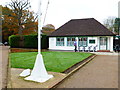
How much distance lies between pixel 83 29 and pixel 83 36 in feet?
6.41

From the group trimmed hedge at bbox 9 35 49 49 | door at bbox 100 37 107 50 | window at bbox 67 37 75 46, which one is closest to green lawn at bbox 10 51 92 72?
door at bbox 100 37 107 50

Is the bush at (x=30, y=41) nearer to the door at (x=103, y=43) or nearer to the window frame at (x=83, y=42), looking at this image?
the window frame at (x=83, y=42)

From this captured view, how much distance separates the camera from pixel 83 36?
2028cm

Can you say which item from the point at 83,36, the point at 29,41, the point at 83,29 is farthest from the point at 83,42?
the point at 29,41

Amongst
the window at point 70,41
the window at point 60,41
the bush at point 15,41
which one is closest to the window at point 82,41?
the window at point 70,41

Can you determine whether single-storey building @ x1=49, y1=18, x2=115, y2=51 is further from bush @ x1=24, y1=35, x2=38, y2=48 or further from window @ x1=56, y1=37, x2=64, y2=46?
bush @ x1=24, y1=35, x2=38, y2=48

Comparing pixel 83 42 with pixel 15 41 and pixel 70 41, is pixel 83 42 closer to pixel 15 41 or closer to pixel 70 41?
pixel 70 41

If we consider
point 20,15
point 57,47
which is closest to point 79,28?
point 57,47

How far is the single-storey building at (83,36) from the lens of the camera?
19.5 metres

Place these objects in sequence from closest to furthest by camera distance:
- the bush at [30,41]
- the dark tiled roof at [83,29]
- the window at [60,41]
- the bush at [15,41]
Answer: the dark tiled roof at [83,29]
the window at [60,41]
the bush at [30,41]
the bush at [15,41]

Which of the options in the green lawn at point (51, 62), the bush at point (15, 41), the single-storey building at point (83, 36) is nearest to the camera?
the green lawn at point (51, 62)

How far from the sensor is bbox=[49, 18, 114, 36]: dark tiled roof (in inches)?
784

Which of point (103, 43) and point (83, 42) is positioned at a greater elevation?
point (83, 42)

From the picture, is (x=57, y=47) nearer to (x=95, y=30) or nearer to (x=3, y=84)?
(x=95, y=30)
